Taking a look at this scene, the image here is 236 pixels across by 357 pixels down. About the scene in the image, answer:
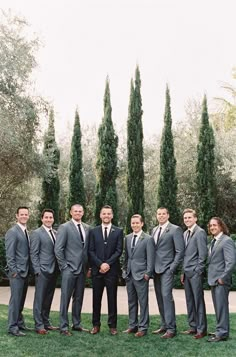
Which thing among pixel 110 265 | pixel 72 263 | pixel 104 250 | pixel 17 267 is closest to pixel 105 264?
pixel 110 265

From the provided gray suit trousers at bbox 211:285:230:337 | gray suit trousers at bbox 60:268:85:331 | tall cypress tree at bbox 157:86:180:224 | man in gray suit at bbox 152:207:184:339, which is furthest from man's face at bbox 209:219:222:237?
tall cypress tree at bbox 157:86:180:224

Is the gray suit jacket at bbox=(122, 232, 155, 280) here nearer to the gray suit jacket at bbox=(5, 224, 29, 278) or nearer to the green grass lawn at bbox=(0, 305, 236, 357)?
the green grass lawn at bbox=(0, 305, 236, 357)

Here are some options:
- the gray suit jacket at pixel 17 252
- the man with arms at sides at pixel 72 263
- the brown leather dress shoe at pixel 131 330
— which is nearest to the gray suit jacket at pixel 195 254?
the brown leather dress shoe at pixel 131 330

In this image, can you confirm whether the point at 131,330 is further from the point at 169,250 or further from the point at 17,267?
the point at 17,267

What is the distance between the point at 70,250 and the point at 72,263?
0.65 feet

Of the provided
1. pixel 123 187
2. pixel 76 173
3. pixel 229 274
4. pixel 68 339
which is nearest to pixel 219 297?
pixel 229 274

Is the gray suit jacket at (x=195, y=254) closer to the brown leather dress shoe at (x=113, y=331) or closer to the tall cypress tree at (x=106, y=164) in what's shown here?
the brown leather dress shoe at (x=113, y=331)

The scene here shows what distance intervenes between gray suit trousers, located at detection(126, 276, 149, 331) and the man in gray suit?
0.25 m

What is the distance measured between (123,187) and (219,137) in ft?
18.6

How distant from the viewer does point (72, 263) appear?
25.0 ft

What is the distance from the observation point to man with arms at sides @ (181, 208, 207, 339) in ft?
24.5

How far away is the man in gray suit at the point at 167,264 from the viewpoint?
754 cm

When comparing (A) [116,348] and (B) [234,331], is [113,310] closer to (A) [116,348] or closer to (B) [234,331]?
(A) [116,348]

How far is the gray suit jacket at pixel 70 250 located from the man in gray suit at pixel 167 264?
1132mm
